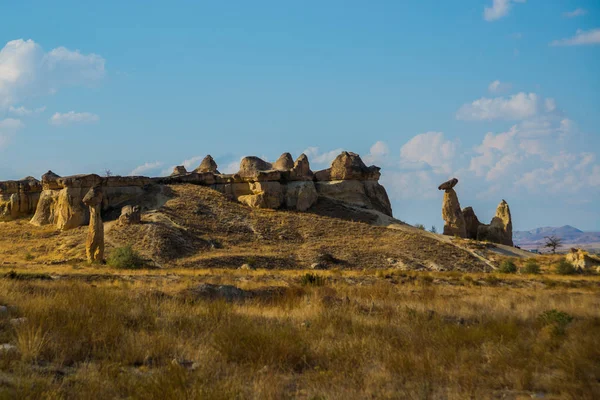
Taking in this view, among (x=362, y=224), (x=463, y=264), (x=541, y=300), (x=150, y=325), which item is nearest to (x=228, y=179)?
(x=362, y=224)

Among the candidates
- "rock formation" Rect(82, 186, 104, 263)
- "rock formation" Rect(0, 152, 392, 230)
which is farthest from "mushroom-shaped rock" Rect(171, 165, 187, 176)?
"rock formation" Rect(82, 186, 104, 263)

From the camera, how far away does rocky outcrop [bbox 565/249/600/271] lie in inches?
1419

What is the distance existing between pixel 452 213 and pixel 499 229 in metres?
4.32

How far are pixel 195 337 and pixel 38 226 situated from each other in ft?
123

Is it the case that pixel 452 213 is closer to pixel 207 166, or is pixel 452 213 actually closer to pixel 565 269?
pixel 565 269

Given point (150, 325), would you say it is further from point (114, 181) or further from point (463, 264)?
point (114, 181)

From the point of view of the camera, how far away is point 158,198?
44281 mm

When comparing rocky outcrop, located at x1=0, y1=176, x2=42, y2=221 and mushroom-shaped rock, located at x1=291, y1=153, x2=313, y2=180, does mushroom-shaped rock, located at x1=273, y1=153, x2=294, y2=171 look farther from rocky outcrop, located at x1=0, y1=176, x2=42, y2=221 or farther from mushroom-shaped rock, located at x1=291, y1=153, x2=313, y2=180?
rocky outcrop, located at x1=0, y1=176, x2=42, y2=221

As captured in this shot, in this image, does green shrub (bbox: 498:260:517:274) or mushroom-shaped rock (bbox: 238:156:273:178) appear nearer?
green shrub (bbox: 498:260:517:274)

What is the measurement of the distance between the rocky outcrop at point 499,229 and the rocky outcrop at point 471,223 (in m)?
0.42

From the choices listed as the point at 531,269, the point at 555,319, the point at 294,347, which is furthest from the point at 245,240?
the point at 294,347

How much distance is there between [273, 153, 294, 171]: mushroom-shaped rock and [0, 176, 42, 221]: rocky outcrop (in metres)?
18.6

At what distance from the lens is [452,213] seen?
46250mm

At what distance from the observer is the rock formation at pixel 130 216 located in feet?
127
